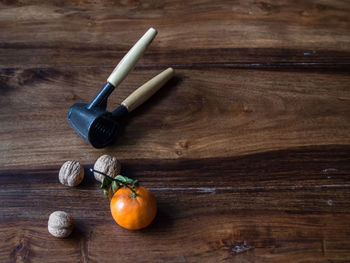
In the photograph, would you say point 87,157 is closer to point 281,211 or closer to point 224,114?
point 224,114

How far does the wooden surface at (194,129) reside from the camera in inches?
36.2

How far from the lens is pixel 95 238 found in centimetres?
92

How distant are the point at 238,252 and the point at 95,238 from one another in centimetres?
31

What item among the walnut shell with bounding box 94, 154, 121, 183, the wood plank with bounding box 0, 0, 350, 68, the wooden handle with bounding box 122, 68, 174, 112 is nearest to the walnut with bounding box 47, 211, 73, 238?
the walnut shell with bounding box 94, 154, 121, 183

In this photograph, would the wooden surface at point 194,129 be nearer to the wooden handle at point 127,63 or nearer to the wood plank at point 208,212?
the wood plank at point 208,212

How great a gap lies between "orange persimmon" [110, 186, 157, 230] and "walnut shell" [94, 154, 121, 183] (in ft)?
0.29

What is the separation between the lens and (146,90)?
113cm

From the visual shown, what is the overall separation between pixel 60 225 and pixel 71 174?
12 centimetres

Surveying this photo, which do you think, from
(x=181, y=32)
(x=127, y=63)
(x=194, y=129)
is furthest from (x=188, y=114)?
(x=181, y=32)

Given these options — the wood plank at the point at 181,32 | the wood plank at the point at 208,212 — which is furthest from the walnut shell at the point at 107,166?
the wood plank at the point at 181,32

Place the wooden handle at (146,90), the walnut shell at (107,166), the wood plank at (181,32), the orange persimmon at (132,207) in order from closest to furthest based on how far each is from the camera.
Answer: the orange persimmon at (132,207)
the walnut shell at (107,166)
the wooden handle at (146,90)
the wood plank at (181,32)

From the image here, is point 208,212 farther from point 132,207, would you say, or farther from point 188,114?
point 188,114

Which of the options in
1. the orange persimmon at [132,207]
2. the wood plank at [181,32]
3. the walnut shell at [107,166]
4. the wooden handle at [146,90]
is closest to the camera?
the orange persimmon at [132,207]

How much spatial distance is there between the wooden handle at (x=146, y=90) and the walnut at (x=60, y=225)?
0.33 m
